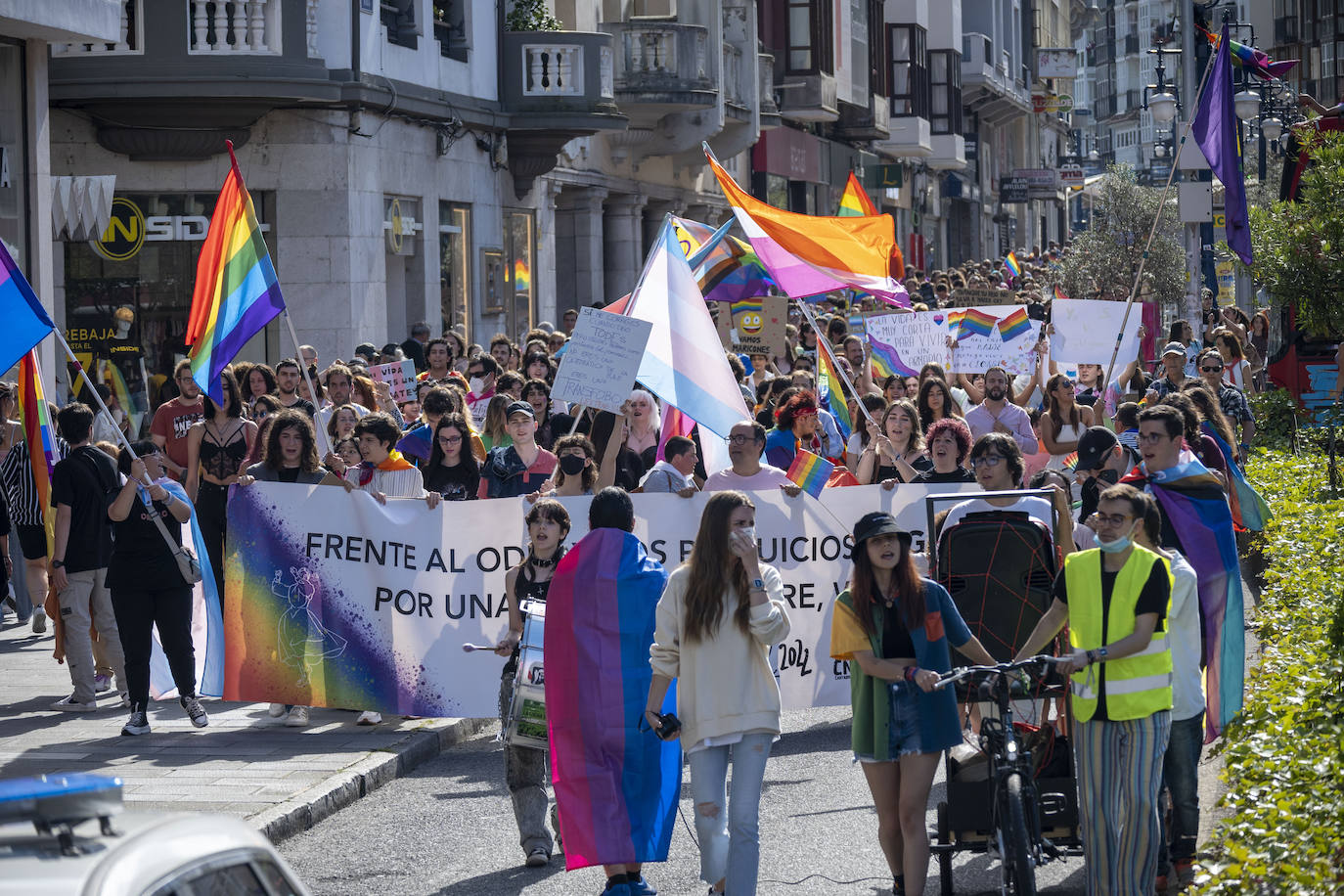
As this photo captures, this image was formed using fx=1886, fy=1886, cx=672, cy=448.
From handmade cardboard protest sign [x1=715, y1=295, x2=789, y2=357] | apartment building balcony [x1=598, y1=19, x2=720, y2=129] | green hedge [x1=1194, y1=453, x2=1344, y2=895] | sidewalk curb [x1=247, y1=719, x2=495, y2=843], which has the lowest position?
sidewalk curb [x1=247, y1=719, x2=495, y2=843]

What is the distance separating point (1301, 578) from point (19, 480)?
7.90 m

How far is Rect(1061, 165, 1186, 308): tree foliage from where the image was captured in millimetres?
37625

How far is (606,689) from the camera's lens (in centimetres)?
720

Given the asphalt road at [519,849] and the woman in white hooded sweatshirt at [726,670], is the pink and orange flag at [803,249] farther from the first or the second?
the woman in white hooded sweatshirt at [726,670]

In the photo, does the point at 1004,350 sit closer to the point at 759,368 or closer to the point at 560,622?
the point at 759,368

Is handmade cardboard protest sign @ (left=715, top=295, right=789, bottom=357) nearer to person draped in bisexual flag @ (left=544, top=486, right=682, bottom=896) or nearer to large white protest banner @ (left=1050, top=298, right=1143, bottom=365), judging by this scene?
large white protest banner @ (left=1050, top=298, right=1143, bottom=365)

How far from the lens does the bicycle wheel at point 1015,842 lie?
20.2ft

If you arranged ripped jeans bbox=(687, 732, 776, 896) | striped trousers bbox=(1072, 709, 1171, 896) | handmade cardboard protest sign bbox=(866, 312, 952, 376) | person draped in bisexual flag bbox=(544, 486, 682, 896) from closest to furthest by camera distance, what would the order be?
striped trousers bbox=(1072, 709, 1171, 896) < ripped jeans bbox=(687, 732, 776, 896) < person draped in bisexual flag bbox=(544, 486, 682, 896) < handmade cardboard protest sign bbox=(866, 312, 952, 376)

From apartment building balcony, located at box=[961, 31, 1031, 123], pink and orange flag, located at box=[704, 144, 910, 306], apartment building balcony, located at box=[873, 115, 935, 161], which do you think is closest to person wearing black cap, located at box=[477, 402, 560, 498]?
pink and orange flag, located at box=[704, 144, 910, 306]

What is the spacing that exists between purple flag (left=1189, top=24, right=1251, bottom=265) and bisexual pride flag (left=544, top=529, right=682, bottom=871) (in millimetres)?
11036

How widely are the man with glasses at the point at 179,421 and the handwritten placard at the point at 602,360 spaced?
10.7 ft

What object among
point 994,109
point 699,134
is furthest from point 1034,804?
point 994,109

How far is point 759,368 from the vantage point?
1802 cm

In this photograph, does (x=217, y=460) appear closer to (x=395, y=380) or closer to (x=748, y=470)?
(x=748, y=470)
